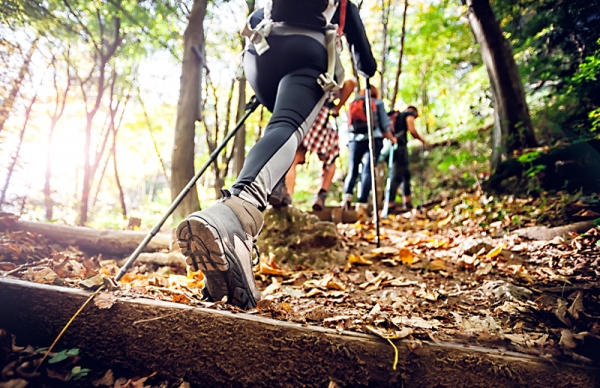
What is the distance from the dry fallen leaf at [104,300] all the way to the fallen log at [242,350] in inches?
0.7

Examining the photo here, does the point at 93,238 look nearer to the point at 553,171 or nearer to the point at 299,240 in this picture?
the point at 299,240

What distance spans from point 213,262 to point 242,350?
351 mm

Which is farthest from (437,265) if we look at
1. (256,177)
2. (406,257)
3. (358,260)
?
(256,177)

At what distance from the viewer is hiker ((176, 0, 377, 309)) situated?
1.18 meters

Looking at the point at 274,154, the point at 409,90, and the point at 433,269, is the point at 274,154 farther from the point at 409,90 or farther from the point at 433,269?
the point at 409,90

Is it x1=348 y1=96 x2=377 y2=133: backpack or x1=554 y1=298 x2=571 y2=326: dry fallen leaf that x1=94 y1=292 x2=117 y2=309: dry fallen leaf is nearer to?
x1=554 y1=298 x2=571 y2=326: dry fallen leaf

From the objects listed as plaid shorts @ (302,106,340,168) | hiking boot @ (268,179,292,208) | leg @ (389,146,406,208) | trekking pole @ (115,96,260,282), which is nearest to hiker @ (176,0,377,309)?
trekking pole @ (115,96,260,282)

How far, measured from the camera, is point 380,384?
0.90 metres

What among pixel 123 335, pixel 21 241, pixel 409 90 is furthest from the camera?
pixel 409 90

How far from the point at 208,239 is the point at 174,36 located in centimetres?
486

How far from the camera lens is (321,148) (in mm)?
3842

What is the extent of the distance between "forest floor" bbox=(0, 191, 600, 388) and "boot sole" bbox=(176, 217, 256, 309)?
9 centimetres

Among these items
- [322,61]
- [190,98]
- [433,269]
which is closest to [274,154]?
[322,61]

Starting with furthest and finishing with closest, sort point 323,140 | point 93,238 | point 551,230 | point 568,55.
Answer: point 323,140
point 93,238
point 551,230
point 568,55
